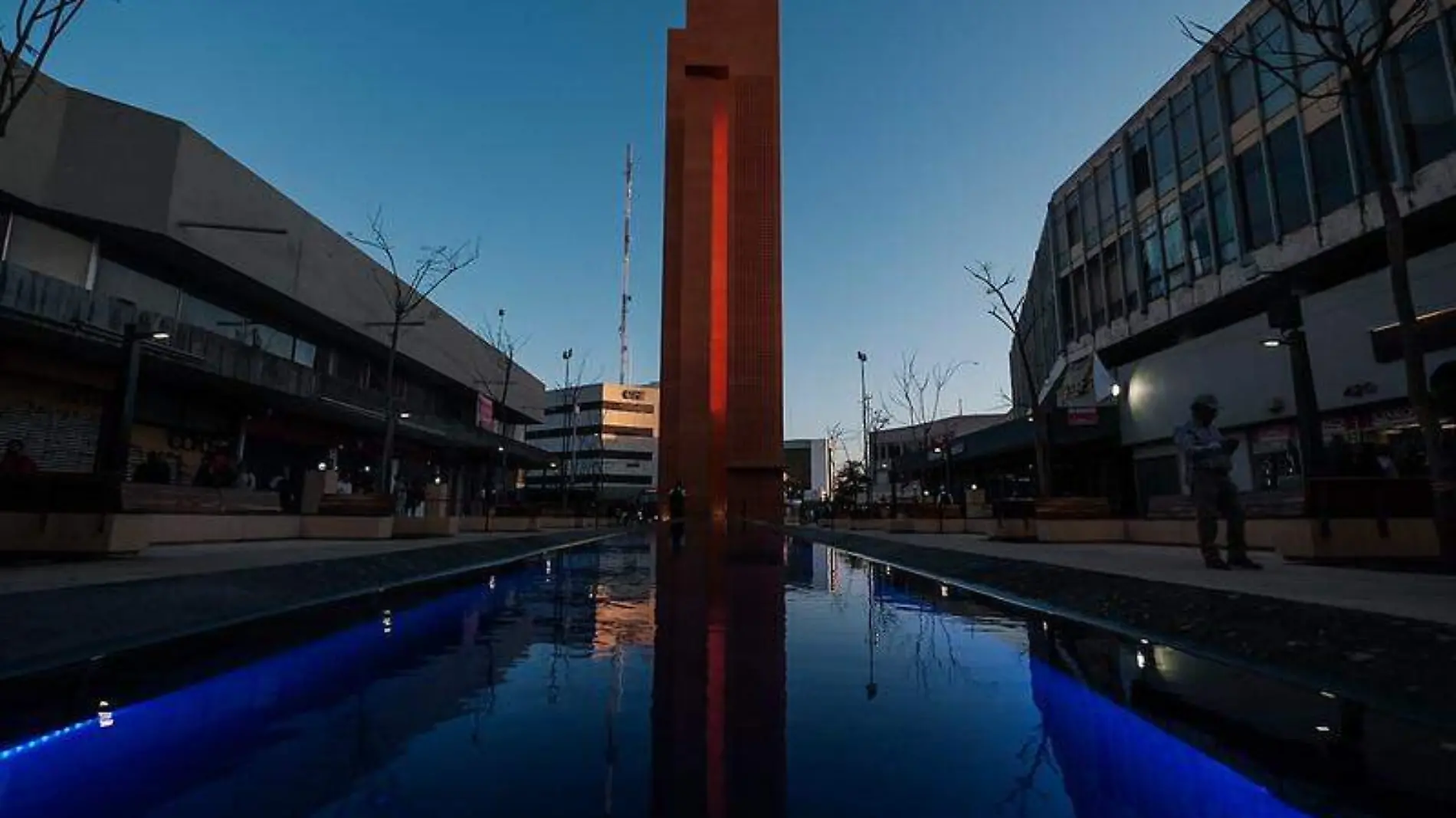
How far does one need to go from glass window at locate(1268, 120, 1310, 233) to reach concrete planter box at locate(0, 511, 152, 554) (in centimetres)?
3204

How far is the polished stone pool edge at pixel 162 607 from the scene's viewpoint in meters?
3.96

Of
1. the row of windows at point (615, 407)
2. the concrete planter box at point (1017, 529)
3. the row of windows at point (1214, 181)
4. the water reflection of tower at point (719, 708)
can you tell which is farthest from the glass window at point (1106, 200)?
the row of windows at point (615, 407)

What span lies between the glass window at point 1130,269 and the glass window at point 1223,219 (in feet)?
16.2

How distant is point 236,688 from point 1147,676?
15.0 ft

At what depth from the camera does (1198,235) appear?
97.0ft

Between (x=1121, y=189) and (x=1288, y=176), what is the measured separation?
10599 mm

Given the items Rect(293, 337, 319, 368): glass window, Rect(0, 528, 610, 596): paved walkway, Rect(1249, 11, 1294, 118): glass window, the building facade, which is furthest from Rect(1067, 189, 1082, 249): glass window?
the building facade

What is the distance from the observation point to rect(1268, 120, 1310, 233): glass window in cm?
2452

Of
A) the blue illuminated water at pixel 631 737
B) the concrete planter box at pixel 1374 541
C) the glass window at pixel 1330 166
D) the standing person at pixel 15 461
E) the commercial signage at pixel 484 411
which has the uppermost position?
the glass window at pixel 1330 166

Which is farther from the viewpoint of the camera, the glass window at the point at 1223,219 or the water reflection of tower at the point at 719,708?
the glass window at the point at 1223,219

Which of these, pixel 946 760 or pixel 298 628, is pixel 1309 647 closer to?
pixel 946 760

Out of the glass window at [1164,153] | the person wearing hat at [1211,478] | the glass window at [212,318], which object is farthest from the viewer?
the glass window at [1164,153]

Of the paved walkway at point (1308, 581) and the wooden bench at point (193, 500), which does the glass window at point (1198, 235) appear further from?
the wooden bench at point (193, 500)

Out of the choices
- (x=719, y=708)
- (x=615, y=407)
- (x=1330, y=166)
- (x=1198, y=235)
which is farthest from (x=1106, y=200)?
(x=615, y=407)
